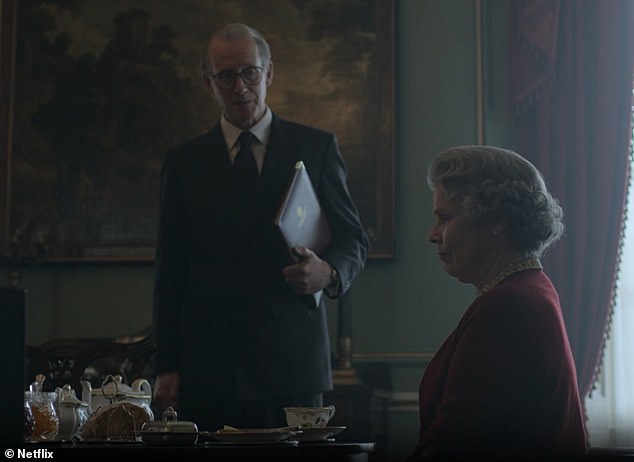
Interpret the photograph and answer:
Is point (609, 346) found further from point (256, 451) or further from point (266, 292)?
point (256, 451)

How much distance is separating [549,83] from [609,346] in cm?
123

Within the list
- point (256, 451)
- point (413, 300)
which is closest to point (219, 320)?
point (256, 451)

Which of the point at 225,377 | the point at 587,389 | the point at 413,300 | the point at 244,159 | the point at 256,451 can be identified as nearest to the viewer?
the point at 256,451

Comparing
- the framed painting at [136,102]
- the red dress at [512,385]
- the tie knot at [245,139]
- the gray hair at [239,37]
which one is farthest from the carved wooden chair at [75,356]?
the framed painting at [136,102]

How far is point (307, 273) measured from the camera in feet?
12.2

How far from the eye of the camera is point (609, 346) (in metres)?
5.44

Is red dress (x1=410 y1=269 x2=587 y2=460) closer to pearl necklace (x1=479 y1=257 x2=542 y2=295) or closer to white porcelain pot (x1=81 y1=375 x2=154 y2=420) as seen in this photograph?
pearl necklace (x1=479 y1=257 x2=542 y2=295)

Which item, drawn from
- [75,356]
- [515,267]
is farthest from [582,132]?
[515,267]

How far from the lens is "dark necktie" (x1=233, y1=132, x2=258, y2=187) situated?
4.05 meters

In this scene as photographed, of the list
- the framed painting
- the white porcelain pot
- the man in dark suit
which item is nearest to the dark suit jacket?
the man in dark suit

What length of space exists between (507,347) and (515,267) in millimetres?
311

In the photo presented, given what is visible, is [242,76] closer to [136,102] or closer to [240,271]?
[240,271]

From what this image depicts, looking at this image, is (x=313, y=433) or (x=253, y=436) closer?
(x=253, y=436)

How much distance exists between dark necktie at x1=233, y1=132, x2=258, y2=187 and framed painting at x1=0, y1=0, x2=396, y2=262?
5.68 ft
